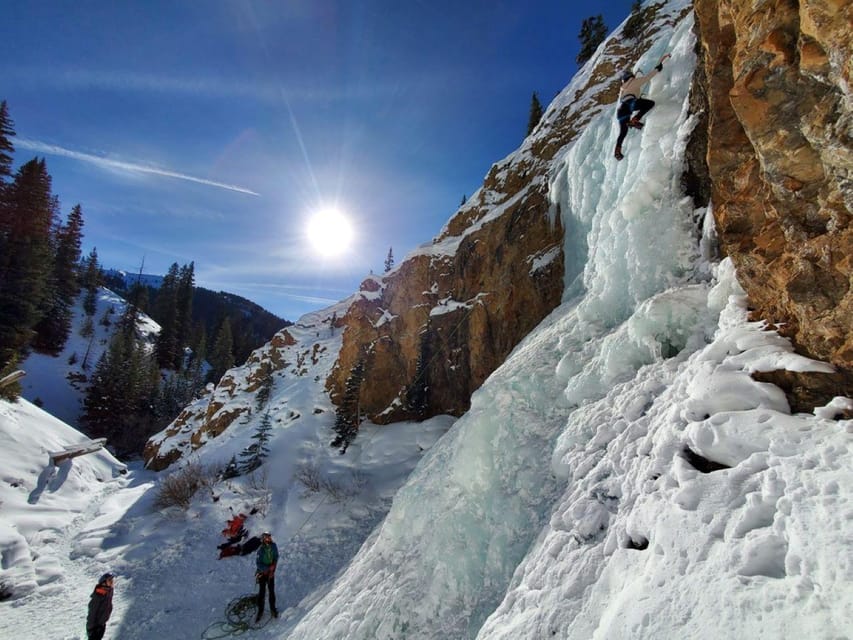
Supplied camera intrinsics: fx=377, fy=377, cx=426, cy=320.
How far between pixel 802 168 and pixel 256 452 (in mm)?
20611

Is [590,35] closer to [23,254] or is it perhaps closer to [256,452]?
[256,452]

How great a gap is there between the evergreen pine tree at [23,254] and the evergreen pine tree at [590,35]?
43.3 metres

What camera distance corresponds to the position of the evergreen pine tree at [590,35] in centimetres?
2773

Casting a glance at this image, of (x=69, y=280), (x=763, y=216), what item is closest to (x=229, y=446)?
(x=763, y=216)

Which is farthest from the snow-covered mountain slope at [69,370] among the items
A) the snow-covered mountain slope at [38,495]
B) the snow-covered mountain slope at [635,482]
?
the snow-covered mountain slope at [635,482]

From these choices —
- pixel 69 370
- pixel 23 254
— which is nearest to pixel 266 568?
pixel 23 254

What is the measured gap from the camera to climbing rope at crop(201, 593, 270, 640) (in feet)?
27.1

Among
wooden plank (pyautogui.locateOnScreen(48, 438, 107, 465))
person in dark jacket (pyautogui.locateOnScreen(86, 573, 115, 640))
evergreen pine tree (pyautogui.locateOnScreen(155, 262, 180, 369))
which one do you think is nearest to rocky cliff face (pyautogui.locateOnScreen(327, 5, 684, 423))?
wooden plank (pyautogui.locateOnScreen(48, 438, 107, 465))

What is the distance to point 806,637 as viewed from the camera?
5.63 ft

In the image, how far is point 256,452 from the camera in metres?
18.4

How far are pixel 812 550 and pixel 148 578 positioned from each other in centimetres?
1447

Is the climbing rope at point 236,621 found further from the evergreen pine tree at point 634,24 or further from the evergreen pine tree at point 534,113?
the evergreen pine tree at point 534,113

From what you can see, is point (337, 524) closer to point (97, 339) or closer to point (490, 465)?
point (490, 465)

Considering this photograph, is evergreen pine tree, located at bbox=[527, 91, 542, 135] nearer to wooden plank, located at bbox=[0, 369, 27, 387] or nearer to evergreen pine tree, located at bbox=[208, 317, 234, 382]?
wooden plank, located at bbox=[0, 369, 27, 387]
